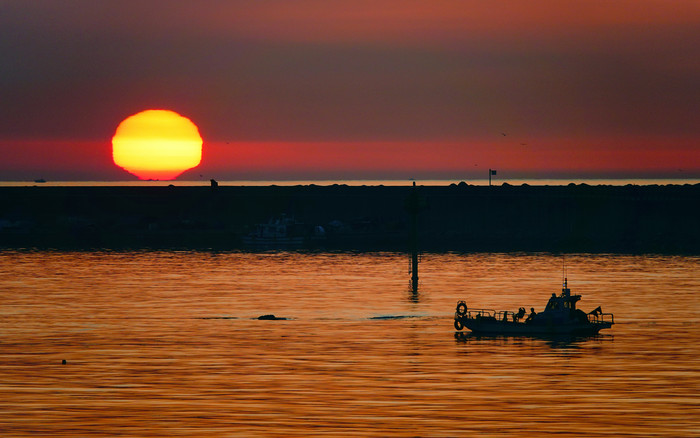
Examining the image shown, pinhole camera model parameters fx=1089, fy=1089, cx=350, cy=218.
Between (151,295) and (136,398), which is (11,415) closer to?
(136,398)

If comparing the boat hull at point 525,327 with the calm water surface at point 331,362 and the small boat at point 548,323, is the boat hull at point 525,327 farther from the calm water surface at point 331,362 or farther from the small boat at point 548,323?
the calm water surface at point 331,362

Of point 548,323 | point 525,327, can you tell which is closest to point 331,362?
point 525,327

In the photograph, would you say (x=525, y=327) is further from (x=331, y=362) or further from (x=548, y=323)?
(x=331, y=362)

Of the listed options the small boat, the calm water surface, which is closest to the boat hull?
the small boat

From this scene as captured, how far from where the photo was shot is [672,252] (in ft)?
631


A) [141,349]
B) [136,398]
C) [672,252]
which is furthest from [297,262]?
[136,398]

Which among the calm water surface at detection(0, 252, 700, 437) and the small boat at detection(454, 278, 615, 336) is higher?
the small boat at detection(454, 278, 615, 336)

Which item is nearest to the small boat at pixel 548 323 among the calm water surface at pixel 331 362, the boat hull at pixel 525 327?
the boat hull at pixel 525 327

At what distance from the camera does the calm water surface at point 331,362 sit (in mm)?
48375

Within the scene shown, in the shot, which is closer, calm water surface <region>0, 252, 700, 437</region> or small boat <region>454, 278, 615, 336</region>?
calm water surface <region>0, 252, 700, 437</region>

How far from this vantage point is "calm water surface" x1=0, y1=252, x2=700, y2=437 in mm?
48375

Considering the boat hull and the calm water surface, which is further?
the boat hull

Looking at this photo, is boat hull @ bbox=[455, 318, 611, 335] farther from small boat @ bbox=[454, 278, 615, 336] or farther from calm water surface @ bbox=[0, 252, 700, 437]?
calm water surface @ bbox=[0, 252, 700, 437]

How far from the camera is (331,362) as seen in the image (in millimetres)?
64938
